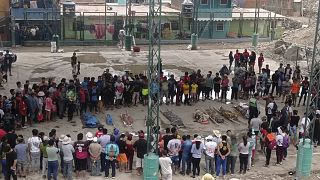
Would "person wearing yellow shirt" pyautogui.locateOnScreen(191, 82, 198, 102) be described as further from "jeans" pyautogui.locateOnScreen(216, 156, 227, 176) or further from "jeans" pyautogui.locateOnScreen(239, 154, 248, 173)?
"jeans" pyautogui.locateOnScreen(216, 156, 227, 176)

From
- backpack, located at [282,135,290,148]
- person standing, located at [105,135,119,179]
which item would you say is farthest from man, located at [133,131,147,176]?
backpack, located at [282,135,290,148]

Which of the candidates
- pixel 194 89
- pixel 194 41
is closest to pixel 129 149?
pixel 194 89

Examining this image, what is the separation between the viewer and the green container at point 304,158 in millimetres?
16422

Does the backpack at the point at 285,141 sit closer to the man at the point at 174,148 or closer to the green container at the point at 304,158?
the green container at the point at 304,158

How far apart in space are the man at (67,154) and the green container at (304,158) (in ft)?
22.8

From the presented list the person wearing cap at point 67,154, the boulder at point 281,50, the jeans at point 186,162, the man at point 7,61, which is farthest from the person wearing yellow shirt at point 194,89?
the boulder at point 281,50

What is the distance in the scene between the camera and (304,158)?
16438mm

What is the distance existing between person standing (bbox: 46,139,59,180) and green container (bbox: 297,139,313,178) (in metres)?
7.37

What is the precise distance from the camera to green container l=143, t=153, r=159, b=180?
14773 millimetres

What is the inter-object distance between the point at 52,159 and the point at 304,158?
763 cm

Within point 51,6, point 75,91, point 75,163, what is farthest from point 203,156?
point 51,6

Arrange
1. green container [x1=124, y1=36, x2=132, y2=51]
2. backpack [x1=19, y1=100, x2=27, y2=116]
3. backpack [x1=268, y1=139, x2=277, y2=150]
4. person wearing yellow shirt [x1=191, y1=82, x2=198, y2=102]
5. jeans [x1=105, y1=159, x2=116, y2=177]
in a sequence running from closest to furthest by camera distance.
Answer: jeans [x1=105, y1=159, x2=116, y2=177] → backpack [x1=268, y1=139, x2=277, y2=150] → backpack [x1=19, y1=100, x2=27, y2=116] → person wearing yellow shirt [x1=191, y1=82, x2=198, y2=102] → green container [x1=124, y1=36, x2=132, y2=51]

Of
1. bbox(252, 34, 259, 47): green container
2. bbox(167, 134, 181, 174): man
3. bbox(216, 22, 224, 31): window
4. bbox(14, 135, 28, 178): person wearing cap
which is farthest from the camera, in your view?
bbox(216, 22, 224, 31): window

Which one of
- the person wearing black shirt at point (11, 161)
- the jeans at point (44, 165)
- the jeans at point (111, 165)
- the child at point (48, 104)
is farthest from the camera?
the child at point (48, 104)
